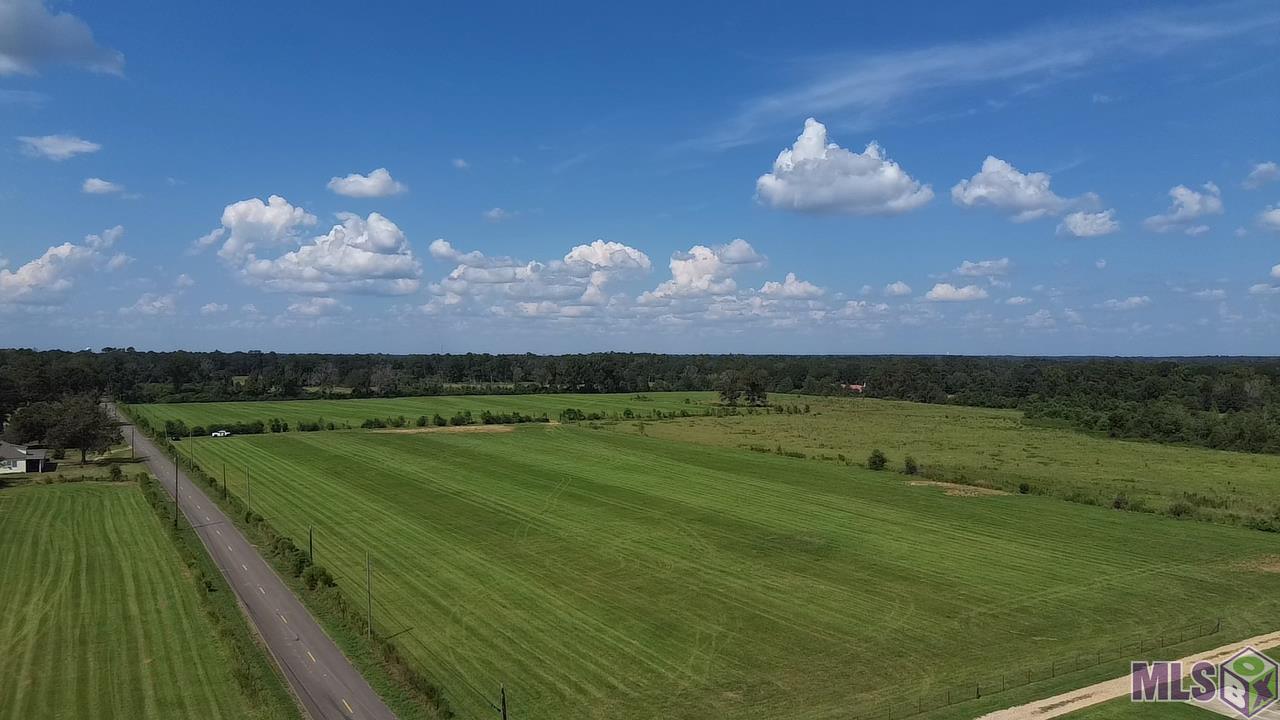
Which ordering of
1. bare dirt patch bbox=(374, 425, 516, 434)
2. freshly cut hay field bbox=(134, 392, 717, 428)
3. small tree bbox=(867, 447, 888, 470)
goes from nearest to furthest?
small tree bbox=(867, 447, 888, 470) → bare dirt patch bbox=(374, 425, 516, 434) → freshly cut hay field bbox=(134, 392, 717, 428)

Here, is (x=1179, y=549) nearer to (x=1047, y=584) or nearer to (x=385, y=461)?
(x=1047, y=584)

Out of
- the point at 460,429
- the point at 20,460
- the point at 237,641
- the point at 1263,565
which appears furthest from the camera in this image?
the point at 460,429

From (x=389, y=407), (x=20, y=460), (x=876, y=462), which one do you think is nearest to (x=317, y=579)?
(x=876, y=462)

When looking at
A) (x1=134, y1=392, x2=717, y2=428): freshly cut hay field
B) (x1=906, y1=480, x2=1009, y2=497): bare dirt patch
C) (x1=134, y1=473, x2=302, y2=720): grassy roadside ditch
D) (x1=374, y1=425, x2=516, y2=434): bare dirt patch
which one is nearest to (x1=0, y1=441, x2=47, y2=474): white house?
(x1=134, y1=392, x2=717, y2=428): freshly cut hay field

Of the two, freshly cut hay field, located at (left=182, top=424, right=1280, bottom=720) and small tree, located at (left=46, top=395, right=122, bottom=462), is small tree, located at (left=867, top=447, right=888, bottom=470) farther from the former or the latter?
small tree, located at (left=46, top=395, right=122, bottom=462)

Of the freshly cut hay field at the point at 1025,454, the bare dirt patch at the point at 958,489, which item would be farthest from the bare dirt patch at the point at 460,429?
the bare dirt patch at the point at 958,489

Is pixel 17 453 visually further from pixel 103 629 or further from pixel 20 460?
pixel 103 629
